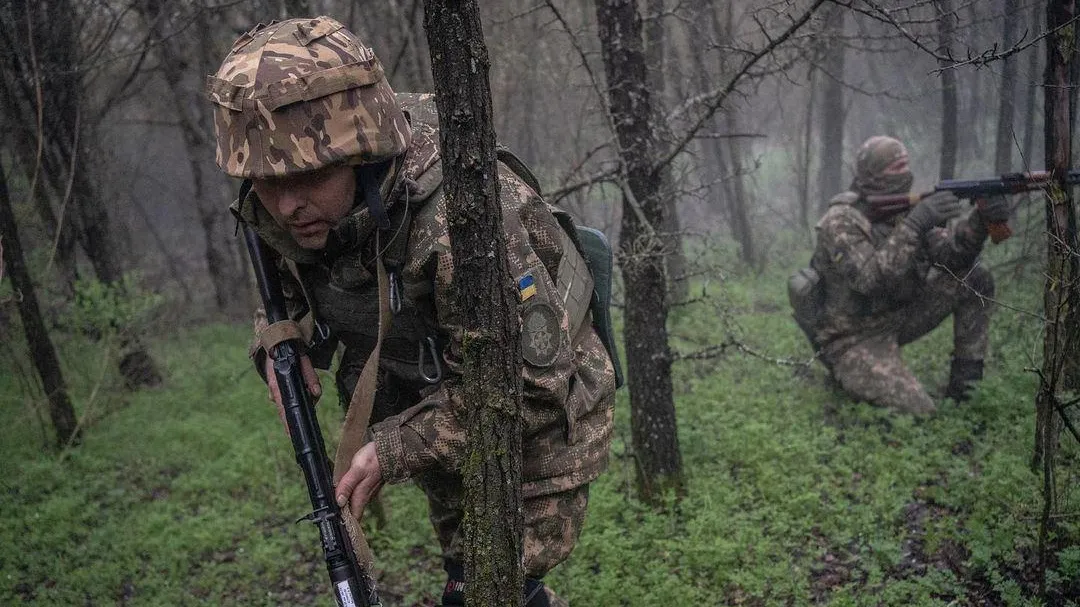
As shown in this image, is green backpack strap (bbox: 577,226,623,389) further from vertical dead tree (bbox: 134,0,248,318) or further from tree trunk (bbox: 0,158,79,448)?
vertical dead tree (bbox: 134,0,248,318)

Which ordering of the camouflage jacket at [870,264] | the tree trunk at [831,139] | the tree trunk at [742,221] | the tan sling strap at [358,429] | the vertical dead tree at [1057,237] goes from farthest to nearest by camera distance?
the tree trunk at [831,139], the tree trunk at [742,221], the camouflage jacket at [870,264], the vertical dead tree at [1057,237], the tan sling strap at [358,429]

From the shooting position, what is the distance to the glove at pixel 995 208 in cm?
489

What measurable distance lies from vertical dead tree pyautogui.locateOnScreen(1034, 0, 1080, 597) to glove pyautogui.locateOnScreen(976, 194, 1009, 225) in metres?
1.89

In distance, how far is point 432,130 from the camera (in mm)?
2287

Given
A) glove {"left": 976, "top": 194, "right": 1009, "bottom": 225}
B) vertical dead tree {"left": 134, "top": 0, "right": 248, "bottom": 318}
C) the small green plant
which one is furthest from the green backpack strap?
vertical dead tree {"left": 134, "top": 0, "right": 248, "bottom": 318}

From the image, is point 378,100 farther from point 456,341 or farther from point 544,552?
point 544,552

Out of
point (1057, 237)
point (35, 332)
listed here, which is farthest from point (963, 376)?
point (35, 332)

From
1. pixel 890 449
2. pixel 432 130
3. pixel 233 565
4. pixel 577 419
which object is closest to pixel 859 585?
pixel 890 449

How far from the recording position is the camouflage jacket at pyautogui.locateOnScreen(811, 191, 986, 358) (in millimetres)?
5395

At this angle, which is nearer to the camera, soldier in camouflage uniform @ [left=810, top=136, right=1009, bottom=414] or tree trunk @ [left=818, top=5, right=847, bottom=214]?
soldier in camouflage uniform @ [left=810, top=136, right=1009, bottom=414]

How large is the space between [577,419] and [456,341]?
1.68 feet

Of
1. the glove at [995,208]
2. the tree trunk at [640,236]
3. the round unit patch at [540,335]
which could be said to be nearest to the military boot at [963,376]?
the glove at [995,208]

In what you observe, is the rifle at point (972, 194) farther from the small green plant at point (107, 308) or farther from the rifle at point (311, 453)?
the small green plant at point (107, 308)

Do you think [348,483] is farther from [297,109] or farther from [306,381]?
[297,109]
